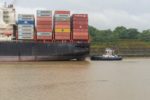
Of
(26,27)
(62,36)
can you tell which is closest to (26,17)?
(26,27)

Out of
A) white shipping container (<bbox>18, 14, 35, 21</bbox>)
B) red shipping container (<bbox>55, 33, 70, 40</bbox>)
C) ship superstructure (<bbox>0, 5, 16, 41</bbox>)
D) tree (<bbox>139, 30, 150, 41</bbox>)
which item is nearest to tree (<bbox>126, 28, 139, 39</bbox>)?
tree (<bbox>139, 30, 150, 41</bbox>)

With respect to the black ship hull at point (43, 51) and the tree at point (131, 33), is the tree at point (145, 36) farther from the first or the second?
the black ship hull at point (43, 51)

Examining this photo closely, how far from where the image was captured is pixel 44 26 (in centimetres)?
6309

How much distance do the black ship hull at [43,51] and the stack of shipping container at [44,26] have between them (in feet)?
4.26

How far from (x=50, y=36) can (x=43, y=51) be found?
252cm

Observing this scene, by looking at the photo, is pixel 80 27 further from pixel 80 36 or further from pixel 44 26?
pixel 44 26

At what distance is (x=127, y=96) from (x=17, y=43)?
3894 cm

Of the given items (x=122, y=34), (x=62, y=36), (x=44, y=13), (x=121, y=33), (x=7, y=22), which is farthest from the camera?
(x=121, y=33)

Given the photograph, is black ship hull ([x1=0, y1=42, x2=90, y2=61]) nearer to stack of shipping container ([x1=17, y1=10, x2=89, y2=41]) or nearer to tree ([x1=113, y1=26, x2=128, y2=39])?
stack of shipping container ([x1=17, y1=10, x2=89, y2=41])

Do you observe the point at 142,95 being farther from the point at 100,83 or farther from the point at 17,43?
the point at 17,43

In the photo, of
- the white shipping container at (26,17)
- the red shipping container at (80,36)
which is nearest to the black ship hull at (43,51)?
the red shipping container at (80,36)

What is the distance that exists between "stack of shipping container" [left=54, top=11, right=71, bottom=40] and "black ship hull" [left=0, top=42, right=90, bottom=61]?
4.99ft

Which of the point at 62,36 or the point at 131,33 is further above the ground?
the point at 62,36

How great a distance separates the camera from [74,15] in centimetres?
6306
